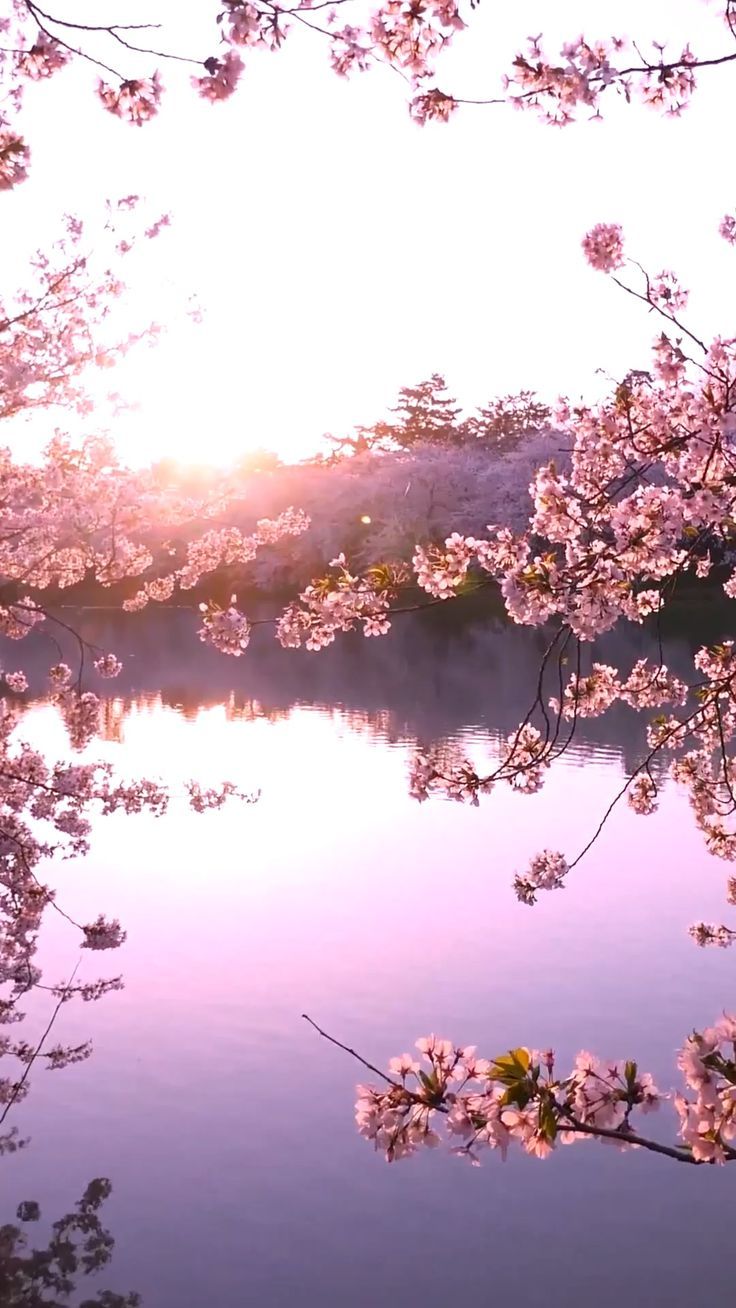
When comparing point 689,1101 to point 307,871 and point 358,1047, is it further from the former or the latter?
point 307,871

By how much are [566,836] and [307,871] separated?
3.50 meters

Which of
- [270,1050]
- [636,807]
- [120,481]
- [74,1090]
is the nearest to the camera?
[636,807]

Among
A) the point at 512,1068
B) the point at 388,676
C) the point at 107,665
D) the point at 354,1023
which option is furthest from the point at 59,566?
the point at 388,676

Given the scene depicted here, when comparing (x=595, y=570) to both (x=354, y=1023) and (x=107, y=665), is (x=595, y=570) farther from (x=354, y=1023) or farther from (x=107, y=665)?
(x=107, y=665)

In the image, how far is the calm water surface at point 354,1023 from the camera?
21.7 feet

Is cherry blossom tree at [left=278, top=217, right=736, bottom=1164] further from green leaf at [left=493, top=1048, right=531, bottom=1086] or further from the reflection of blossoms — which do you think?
the reflection of blossoms

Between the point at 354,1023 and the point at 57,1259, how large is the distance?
12.2 ft

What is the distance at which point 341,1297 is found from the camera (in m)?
6.32

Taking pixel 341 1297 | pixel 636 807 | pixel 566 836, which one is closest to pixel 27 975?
pixel 341 1297

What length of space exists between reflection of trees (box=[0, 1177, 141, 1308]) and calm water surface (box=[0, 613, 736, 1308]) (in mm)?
98

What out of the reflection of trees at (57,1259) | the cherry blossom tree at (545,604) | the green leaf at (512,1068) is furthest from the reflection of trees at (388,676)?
the green leaf at (512,1068)

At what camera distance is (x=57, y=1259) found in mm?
6633

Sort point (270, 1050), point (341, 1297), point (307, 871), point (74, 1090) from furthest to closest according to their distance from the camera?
point (307, 871), point (270, 1050), point (74, 1090), point (341, 1297)

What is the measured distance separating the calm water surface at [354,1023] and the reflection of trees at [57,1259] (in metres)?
0.10
